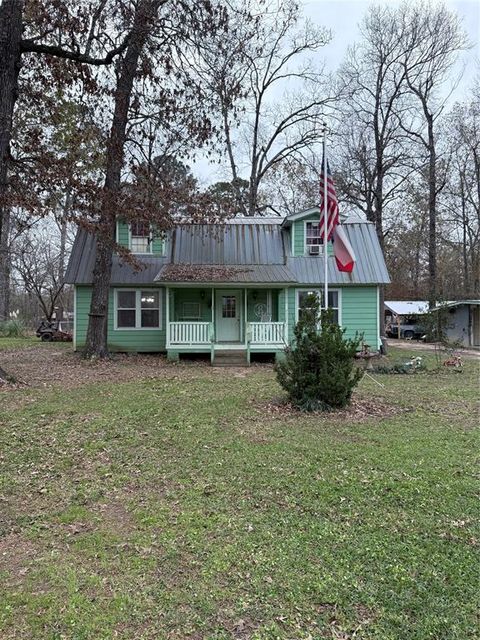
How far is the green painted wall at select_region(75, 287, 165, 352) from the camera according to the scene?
48.9ft

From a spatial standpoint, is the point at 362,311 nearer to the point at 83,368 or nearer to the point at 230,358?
the point at 230,358

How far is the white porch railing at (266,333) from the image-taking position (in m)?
13.4

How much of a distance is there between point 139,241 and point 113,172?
3266mm

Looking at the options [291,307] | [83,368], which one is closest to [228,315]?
[291,307]

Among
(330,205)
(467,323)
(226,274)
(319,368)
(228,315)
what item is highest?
(330,205)

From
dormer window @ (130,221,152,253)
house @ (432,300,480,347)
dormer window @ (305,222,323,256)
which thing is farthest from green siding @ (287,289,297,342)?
house @ (432,300,480,347)

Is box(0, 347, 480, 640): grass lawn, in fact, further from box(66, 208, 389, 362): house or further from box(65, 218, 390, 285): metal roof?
box(65, 218, 390, 285): metal roof

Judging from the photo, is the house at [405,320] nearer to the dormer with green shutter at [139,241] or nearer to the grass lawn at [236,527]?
the dormer with green shutter at [139,241]

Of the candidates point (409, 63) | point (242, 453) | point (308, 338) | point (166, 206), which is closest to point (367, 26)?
point (409, 63)

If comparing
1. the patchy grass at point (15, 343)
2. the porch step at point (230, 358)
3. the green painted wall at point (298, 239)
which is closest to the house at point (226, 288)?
the green painted wall at point (298, 239)

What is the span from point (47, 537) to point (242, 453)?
90.9 inches

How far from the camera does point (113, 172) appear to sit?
12.7m

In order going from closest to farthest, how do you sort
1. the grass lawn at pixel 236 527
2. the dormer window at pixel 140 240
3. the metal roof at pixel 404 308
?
the grass lawn at pixel 236 527, the dormer window at pixel 140 240, the metal roof at pixel 404 308

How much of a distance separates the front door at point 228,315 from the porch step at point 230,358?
1.47 meters
